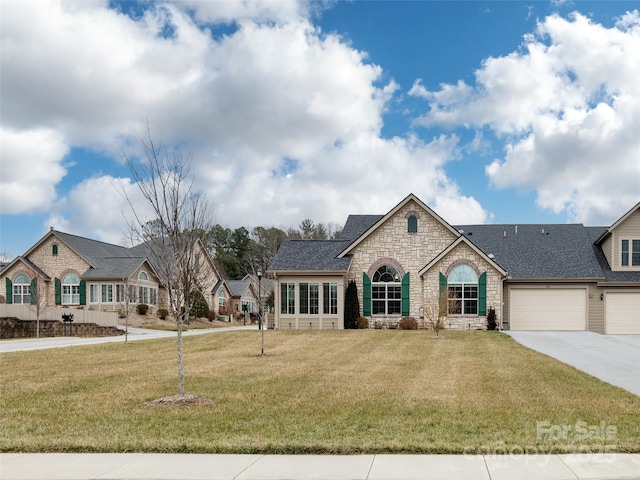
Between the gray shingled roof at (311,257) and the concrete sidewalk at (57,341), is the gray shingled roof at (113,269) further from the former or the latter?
the gray shingled roof at (311,257)

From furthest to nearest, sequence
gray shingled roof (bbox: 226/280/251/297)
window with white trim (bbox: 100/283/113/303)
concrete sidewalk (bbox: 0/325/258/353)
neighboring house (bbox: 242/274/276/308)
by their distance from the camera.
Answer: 1. gray shingled roof (bbox: 226/280/251/297)
2. window with white trim (bbox: 100/283/113/303)
3. neighboring house (bbox: 242/274/276/308)
4. concrete sidewalk (bbox: 0/325/258/353)

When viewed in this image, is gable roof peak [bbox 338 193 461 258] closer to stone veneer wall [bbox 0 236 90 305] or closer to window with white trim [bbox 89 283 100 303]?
window with white trim [bbox 89 283 100 303]

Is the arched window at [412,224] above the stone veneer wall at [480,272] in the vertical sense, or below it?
above

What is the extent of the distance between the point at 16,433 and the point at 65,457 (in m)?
1.73

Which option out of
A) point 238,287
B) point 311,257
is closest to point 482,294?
point 311,257

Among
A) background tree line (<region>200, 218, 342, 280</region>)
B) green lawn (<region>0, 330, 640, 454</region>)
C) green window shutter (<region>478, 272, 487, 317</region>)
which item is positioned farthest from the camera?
background tree line (<region>200, 218, 342, 280</region>)

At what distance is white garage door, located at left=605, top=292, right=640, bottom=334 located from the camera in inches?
1192

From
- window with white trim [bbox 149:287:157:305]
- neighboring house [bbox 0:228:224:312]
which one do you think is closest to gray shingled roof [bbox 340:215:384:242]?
neighboring house [bbox 0:228:224:312]

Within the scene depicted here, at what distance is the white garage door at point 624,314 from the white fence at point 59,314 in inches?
1057

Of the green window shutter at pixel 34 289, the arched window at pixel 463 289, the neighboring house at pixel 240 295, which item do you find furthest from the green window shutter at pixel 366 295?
the neighboring house at pixel 240 295

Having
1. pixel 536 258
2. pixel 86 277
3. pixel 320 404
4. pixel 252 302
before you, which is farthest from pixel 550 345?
pixel 252 302

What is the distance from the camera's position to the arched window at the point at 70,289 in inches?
1810

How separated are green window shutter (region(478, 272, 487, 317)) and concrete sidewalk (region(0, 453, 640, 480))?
2289cm

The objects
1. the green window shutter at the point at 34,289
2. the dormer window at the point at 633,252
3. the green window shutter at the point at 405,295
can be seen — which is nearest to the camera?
the dormer window at the point at 633,252
